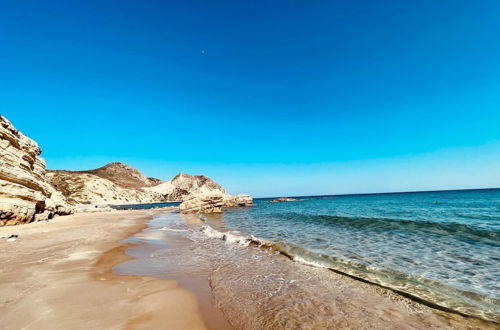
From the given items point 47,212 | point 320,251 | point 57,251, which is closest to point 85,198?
point 47,212

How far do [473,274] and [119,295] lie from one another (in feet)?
34.6

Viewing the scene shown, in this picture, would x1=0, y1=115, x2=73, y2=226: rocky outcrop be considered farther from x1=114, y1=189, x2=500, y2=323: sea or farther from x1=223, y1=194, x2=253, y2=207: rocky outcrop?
x1=223, y1=194, x2=253, y2=207: rocky outcrop

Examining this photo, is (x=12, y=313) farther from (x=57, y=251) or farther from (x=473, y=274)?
(x=473, y=274)

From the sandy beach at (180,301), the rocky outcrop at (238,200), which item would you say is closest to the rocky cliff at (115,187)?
the rocky outcrop at (238,200)

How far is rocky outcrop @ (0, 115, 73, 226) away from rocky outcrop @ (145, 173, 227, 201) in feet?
439

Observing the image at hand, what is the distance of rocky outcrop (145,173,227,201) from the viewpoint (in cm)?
16125

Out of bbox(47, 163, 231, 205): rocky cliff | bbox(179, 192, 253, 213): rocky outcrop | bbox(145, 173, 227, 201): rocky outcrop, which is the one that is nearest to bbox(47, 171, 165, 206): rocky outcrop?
bbox(47, 163, 231, 205): rocky cliff

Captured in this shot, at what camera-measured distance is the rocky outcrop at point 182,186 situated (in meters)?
161

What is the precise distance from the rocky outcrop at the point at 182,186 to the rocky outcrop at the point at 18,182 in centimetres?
13377

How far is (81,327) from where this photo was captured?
3.83 m

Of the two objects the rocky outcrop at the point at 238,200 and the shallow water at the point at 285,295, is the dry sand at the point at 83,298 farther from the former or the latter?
the rocky outcrop at the point at 238,200

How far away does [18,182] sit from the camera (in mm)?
18375

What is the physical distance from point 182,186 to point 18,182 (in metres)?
154

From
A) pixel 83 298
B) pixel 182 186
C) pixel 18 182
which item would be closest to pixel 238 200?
pixel 18 182
